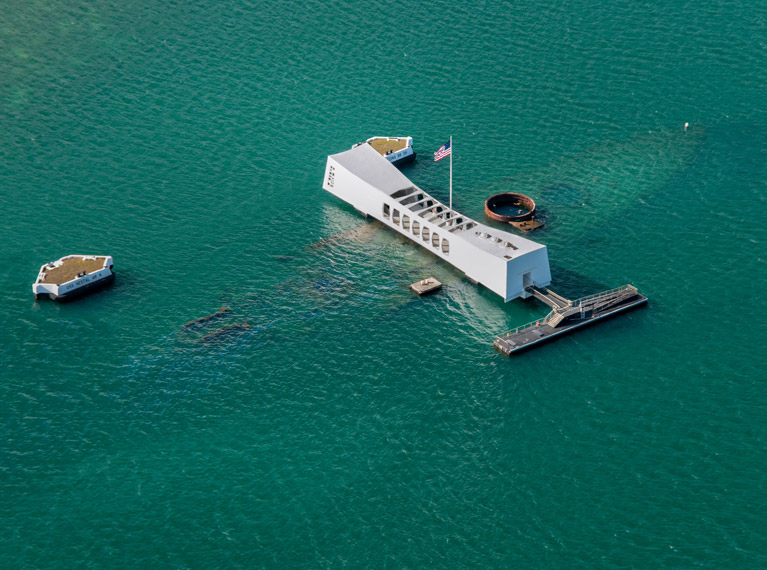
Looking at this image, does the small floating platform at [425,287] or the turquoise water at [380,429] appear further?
the small floating platform at [425,287]

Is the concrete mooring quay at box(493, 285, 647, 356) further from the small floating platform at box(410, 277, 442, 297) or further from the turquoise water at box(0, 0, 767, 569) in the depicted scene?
the small floating platform at box(410, 277, 442, 297)

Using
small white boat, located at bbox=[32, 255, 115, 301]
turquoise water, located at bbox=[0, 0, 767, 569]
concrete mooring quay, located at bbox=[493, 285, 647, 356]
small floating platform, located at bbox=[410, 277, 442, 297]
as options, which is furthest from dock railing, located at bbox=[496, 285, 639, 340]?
small white boat, located at bbox=[32, 255, 115, 301]

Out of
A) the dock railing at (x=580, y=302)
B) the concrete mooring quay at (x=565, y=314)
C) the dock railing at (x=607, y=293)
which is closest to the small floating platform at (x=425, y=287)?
the dock railing at (x=580, y=302)

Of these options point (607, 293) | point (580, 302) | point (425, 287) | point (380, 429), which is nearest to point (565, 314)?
point (580, 302)

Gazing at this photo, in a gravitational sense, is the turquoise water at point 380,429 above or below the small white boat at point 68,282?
below

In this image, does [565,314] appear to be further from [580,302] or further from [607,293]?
[607,293]

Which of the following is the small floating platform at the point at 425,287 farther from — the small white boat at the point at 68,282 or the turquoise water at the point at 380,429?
the small white boat at the point at 68,282
